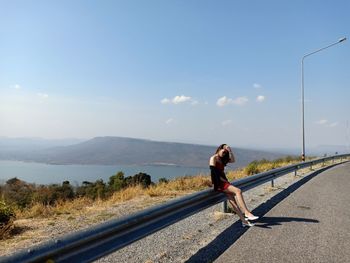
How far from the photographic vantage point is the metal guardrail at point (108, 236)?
356 cm

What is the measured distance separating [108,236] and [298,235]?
11.5ft

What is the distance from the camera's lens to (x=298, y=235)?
6.74 metres

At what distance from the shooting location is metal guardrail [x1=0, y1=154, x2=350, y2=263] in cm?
356

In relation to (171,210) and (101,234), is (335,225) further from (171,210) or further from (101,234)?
(101,234)

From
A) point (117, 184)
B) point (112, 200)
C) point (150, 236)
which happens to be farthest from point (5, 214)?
point (117, 184)

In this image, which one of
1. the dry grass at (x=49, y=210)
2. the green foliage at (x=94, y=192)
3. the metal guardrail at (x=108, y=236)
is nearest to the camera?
the metal guardrail at (x=108, y=236)

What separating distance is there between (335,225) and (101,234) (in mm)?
4855

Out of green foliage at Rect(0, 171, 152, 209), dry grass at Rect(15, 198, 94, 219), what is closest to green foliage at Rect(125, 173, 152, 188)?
green foliage at Rect(0, 171, 152, 209)

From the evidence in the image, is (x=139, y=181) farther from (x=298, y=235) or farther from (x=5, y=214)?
(x=298, y=235)

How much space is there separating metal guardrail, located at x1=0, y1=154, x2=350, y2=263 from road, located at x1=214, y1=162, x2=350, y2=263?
37.7 inches

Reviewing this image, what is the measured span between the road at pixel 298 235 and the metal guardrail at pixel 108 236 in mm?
957

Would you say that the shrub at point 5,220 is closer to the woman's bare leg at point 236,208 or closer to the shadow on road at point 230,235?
the shadow on road at point 230,235

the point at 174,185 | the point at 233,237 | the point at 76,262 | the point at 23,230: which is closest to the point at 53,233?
the point at 23,230

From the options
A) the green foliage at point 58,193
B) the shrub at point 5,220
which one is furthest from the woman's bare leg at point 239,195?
the green foliage at point 58,193
